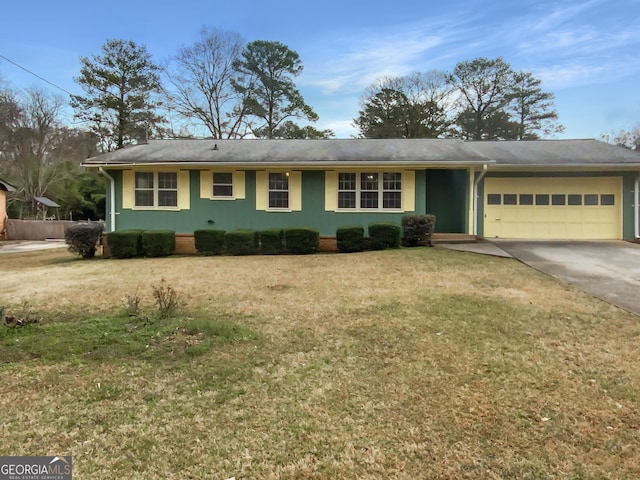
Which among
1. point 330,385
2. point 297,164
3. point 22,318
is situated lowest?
point 330,385

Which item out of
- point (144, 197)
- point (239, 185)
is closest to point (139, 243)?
point (144, 197)

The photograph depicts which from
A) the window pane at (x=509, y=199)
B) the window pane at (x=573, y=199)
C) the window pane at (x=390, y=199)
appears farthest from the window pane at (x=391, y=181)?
the window pane at (x=573, y=199)

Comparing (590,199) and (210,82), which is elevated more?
(210,82)

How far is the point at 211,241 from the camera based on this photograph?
11477 millimetres

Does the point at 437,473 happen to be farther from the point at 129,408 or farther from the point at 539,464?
the point at 129,408

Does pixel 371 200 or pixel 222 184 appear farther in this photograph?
pixel 222 184

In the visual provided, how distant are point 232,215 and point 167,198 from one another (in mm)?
2229

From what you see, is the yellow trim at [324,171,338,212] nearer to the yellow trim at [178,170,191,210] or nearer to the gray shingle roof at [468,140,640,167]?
the yellow trim at [178,170,191,210]

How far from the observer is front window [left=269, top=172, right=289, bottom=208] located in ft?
42.1

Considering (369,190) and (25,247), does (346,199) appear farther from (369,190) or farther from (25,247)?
(25,247)

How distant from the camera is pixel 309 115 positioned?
28906 mm

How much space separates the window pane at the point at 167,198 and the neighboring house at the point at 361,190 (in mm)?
33

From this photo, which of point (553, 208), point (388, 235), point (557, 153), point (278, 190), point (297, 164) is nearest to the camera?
point (388, 235)

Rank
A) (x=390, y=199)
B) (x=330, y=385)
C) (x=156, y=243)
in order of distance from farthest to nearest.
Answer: (x=390, y=199) < (x=156, y=243) < (x=330, y=385)
